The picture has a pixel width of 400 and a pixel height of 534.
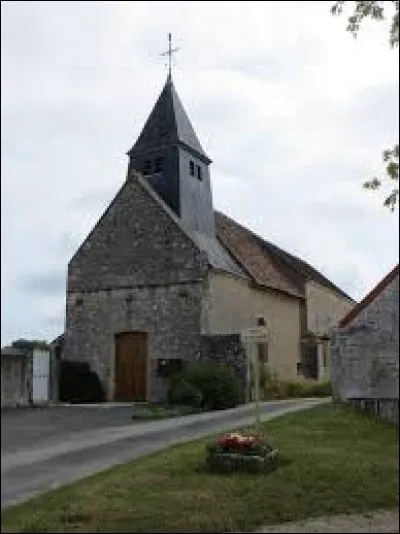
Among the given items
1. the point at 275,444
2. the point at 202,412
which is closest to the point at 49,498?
the point at 275,444

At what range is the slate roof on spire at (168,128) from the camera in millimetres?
31500

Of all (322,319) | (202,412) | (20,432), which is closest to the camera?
(20,432)

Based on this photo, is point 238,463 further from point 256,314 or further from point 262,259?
point 262,259

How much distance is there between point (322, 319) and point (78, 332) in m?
13.9

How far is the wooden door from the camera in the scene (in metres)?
27.9

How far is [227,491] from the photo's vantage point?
10344 mm

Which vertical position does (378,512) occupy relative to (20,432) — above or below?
below

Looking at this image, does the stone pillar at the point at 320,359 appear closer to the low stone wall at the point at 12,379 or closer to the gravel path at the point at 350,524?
the gravel path at the point at 350,524

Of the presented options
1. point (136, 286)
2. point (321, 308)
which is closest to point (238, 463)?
point (136, 286)

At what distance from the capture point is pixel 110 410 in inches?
880

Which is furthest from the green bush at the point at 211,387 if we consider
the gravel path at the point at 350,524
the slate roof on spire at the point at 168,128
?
the gravel path at the point at 350,524

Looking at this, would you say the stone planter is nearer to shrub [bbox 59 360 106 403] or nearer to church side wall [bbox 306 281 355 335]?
shrub [bbox 59 360 106 403]

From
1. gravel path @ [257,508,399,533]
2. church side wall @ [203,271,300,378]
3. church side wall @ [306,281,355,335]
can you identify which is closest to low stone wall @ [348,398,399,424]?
gravel path @ [257,508,399,533]

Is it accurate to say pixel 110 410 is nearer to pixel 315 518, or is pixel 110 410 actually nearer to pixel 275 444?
pixel 275 444
